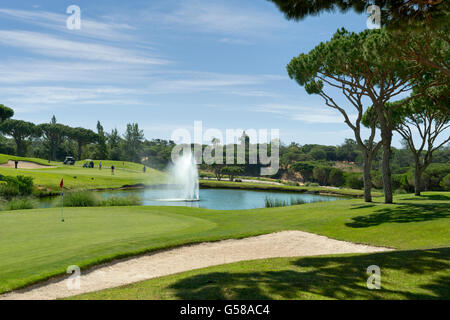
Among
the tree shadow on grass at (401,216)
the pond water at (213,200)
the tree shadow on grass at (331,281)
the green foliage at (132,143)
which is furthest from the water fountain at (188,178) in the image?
the green foliage at (132,143)

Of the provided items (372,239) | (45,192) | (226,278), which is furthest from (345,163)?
(226,278)

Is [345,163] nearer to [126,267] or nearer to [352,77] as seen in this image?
[352,77]

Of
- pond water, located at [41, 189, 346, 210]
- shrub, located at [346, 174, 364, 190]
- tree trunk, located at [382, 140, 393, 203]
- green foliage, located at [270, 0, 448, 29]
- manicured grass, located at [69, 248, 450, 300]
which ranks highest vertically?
green foliage, located at [270, 0, 448, 29]

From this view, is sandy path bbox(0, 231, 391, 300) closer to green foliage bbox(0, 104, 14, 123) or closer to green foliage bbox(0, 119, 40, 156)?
green foliage bbox(0, 104, 14, 123)

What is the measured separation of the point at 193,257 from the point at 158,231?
3.36 meters

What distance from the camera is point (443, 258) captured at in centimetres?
761

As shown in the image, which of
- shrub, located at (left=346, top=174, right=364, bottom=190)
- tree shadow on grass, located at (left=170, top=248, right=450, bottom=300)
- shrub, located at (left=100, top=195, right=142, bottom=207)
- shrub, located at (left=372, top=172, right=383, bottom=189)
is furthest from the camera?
shrub, located at (left=346, top=174, right=364, bottom=190)

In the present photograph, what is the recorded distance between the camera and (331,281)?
6121mm

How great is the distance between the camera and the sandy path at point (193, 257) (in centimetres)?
749

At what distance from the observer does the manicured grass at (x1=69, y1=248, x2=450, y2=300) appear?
5379mm

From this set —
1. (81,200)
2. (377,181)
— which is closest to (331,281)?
(81,200)

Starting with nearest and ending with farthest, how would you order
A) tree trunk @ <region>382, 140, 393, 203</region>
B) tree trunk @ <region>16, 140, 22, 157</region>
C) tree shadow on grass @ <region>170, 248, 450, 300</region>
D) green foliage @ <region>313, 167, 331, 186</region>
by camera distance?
tree shadow on grass @ <region>170, 248, 450, 300</region> → tree trunk @ <region>382, 140, 393, 203</region> → green foliage @ <region>313, 167, 331, 186</region> → tree trunk @ <region>16, 140, 22, 157</region>

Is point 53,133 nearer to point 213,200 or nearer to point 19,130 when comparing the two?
point 19,130

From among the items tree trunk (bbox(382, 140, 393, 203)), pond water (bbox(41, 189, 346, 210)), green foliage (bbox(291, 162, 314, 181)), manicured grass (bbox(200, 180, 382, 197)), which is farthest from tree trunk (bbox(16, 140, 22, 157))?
tree trunk (bbox(382, 140, 393, 203))
